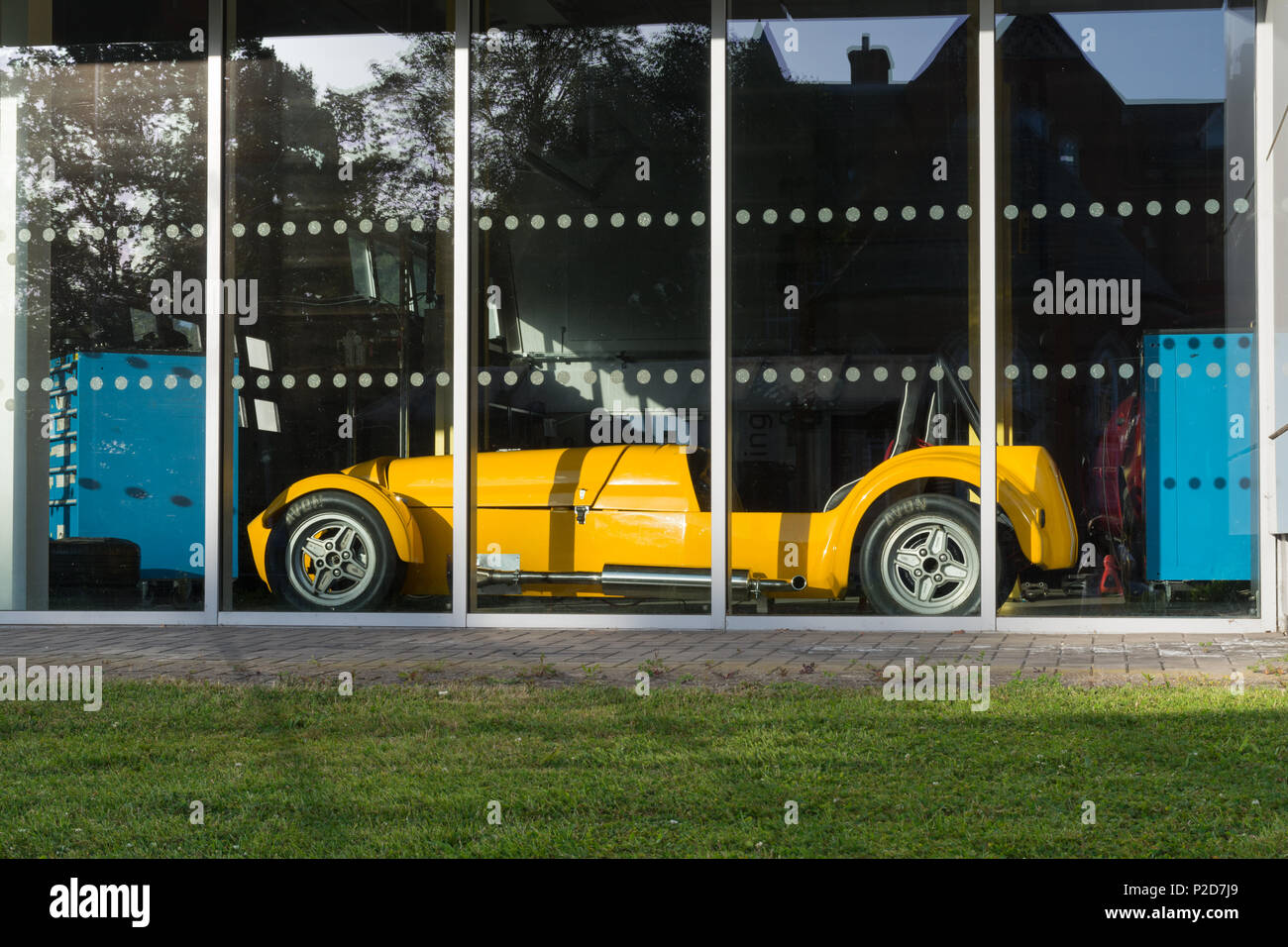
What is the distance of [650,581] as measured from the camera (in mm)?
8922

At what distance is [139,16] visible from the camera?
957 cm

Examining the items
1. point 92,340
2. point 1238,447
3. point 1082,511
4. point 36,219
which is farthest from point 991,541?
point 36,219

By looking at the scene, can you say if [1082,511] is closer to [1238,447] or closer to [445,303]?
[1238,447]

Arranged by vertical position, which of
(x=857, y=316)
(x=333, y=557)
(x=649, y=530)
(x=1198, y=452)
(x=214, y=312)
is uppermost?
(x=214, y=312)

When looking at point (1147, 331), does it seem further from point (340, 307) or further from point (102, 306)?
point (102, 306)

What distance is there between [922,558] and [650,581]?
5.54 feet

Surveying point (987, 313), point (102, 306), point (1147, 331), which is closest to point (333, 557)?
point (102, 306)

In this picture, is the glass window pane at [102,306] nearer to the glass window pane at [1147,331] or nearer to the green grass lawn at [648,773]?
the green grass lawn at [648,773]

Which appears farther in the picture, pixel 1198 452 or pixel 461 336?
pixel 461 336

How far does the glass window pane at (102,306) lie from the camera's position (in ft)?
30.7

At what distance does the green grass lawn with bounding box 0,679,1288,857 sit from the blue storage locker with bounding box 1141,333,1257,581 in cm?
285
